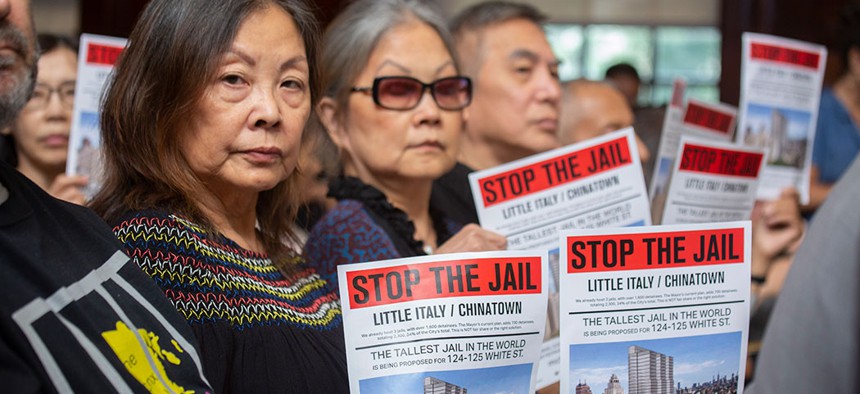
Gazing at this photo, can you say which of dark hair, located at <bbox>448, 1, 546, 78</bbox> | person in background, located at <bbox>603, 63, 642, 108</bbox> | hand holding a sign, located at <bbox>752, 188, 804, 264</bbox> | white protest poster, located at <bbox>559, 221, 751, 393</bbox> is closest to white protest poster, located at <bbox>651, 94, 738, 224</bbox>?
hand holding a sign, located at <bbox>752, 188, 804, 264</bbox>

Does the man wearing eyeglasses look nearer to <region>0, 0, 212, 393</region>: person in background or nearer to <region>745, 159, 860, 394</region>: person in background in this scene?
<region>0, 0, 212, 393</region>: person in background

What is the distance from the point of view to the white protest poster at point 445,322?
1.76 m

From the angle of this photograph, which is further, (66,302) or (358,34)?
(358,34)

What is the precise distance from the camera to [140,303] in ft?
5.33

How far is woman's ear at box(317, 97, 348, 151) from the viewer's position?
275 cm

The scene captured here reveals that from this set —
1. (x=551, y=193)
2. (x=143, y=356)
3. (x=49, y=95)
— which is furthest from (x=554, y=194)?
(x=49, y=95)

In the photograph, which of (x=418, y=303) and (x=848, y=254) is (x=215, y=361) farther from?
(x=848, y=254)

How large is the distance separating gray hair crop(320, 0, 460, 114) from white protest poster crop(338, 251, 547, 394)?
99cm

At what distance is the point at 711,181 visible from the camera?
2.74 metres

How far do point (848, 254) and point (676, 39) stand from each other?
8644 mm

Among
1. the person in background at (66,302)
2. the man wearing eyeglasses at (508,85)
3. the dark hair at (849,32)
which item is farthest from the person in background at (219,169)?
the dark hair at (849,32)

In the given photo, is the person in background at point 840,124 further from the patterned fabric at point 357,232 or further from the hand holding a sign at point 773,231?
the patterned fabric at point 357,232

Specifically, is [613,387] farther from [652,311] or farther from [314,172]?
→ [314,172]

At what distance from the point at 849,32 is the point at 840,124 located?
433 mm
